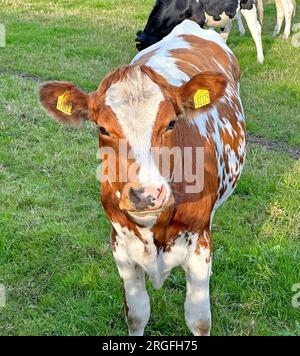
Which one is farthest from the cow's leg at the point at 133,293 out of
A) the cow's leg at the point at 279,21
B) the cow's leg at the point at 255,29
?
the cow's leg at the point at 279,21

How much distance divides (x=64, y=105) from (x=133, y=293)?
113 cm

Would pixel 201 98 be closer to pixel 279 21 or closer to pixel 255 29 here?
pixel 255 29

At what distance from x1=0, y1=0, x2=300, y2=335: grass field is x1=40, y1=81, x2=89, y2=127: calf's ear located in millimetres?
1318

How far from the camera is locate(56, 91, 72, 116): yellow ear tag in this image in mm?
3098

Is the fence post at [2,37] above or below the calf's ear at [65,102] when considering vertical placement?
below

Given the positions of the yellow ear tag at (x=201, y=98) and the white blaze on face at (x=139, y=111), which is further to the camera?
the yellow ear tag at (x=201, y=98)

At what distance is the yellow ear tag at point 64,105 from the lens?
10.2ft

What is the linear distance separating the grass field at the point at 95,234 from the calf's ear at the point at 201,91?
4.57 ft

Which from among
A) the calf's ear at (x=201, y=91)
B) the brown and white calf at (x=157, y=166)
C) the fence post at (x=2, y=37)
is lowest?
the fence post at (x=2, y=37)

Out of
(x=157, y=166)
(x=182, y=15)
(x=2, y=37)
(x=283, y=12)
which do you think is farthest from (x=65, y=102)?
(x=283, y=12)

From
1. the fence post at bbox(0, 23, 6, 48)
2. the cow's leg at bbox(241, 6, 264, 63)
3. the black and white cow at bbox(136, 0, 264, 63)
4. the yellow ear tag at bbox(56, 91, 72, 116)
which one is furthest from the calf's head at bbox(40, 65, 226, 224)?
the fence post at bbox(0, 23, 6, 48)

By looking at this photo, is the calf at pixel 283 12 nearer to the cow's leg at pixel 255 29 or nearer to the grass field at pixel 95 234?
the cow's leg at pixel 255 29
